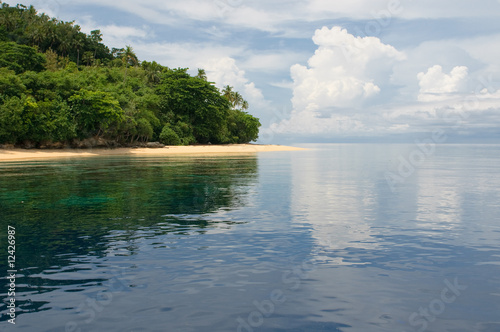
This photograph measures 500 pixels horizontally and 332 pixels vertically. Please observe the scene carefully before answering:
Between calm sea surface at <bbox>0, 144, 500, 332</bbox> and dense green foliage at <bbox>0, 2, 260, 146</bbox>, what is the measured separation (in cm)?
5183

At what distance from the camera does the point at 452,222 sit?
60.3 feet

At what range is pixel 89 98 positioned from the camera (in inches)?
2827

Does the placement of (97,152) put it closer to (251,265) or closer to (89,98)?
(89,98)

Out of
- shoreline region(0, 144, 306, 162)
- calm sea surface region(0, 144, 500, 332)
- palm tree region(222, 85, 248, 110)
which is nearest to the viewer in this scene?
calm sea surface region(0, 144, 500, 332)

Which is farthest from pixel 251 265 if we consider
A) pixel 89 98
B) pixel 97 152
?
pixel 97 152

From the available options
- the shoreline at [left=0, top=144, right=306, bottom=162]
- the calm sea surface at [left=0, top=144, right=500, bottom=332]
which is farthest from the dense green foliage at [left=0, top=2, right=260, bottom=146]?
the calm sea surface at [left=0, top=144, right=500, bottom=332]

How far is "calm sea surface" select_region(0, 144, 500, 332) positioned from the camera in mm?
8398

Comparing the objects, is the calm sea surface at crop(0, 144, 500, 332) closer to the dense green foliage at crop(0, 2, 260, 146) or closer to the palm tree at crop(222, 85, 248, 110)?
the dense green foliage at crop(0, 2, 260, 146)

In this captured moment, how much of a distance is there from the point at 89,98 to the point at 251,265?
6841 centimetres

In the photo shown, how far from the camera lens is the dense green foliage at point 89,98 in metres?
67.5

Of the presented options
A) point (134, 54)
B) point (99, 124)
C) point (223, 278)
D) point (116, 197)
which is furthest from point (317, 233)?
point (134, 54)

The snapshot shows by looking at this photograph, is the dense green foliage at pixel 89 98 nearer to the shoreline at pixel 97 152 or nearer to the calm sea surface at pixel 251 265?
the shoreline at pixel 97 152

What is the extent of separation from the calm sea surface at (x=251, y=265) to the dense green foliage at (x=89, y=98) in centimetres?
5183

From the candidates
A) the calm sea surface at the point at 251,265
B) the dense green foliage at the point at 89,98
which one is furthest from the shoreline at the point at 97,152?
the calm sea surface at the point at 251,265
